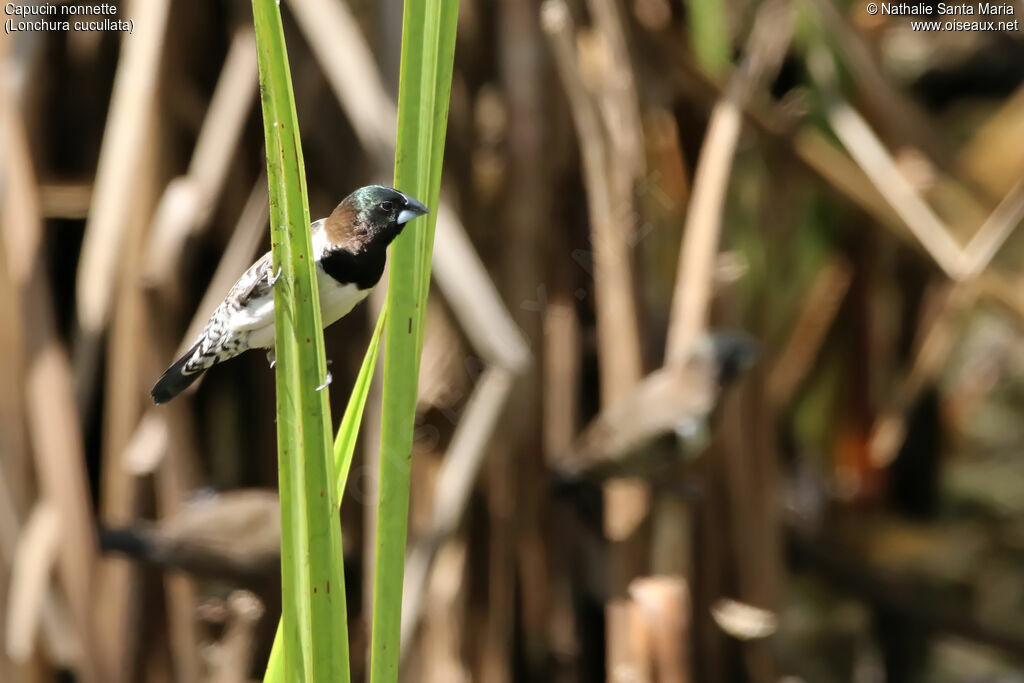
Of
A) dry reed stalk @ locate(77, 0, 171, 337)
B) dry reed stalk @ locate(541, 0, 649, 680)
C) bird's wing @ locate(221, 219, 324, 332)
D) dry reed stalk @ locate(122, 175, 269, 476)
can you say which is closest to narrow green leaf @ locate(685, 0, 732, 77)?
dry reed stalk @ locate(541, 0, 649, 680)

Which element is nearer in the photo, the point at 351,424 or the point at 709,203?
the point at 351,424

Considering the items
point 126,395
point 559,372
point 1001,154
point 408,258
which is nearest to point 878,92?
point 1001,154

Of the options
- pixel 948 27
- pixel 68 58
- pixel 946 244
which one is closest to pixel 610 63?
pixel 946 244

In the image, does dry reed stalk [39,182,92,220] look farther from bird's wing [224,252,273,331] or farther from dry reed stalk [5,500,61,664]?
bird's wing [224,252,273,331]

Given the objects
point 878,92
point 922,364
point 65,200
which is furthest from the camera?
point 922,364

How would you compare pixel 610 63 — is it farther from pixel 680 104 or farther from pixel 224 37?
pixel 224 37

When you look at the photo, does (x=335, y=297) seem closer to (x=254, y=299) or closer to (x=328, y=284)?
(x=328, y=284)
